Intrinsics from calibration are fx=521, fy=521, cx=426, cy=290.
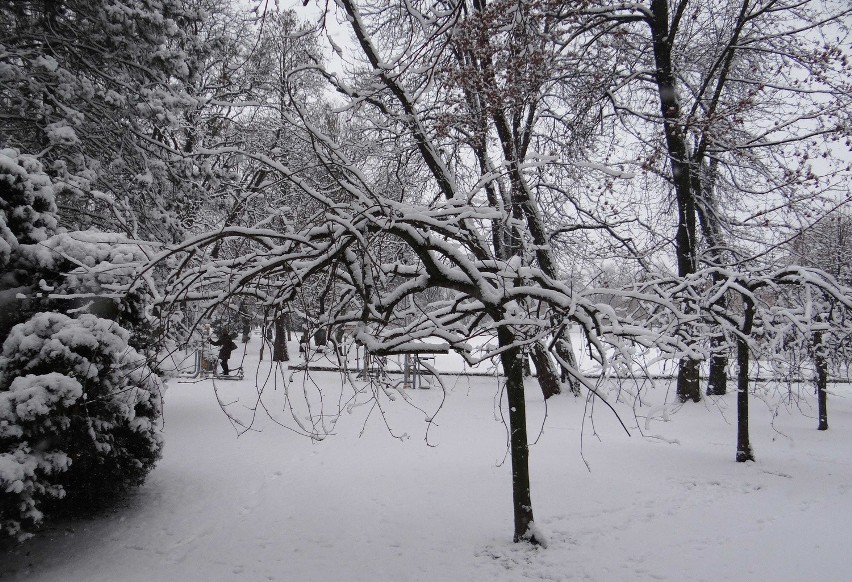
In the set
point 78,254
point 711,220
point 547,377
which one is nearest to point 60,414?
point 78,254

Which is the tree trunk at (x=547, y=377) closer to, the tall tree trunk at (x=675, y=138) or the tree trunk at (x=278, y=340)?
the tall tree trunk at (x=675, y=138)

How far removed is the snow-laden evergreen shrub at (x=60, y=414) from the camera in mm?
4582

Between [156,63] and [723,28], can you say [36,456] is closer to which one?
[156,63]

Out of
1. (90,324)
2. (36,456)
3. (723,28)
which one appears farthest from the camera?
(723,28)

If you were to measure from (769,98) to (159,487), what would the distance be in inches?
470

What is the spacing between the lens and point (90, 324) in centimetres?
520

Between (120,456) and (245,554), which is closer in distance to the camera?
→ (245,554)

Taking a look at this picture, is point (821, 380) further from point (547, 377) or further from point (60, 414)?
point (60, 414)

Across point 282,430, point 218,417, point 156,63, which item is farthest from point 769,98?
point 218,417

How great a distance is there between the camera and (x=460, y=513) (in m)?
6.52

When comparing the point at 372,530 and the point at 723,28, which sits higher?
the point at 723,28

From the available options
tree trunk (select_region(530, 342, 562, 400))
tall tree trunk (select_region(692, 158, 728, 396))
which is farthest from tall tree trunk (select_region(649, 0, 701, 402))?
tree trunk (select_region(530, 342, 562, 400))

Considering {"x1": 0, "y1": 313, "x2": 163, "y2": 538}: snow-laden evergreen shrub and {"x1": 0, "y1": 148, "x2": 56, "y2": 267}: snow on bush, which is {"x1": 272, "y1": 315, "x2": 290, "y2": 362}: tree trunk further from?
{"x1": 0, "y1": 148, "x2": 56, "y2": 267}: snow on bush

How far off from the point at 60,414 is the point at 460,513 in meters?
4.50
